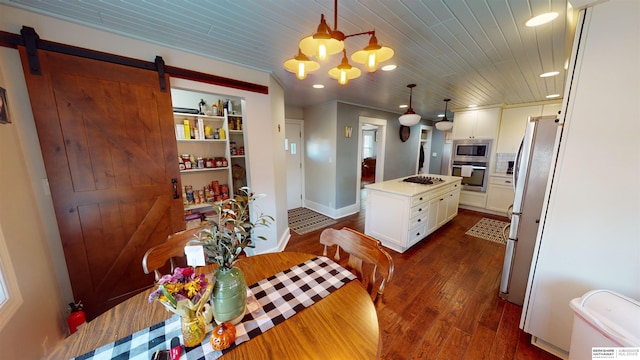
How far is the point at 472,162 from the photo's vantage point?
4465 millimetres

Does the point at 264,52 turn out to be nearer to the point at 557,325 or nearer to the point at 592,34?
the point at 592,34

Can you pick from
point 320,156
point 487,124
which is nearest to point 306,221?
point 320,156

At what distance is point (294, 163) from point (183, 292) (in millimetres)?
3863

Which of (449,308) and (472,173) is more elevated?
(472,173)

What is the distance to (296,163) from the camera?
4539mm

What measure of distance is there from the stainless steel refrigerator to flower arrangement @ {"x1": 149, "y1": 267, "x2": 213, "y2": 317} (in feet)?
7.79

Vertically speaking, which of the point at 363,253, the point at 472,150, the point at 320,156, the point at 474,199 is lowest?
the point at 474,199

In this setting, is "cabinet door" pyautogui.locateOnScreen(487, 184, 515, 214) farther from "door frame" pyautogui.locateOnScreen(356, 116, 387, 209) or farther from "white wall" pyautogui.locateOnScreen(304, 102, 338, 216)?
"white wall" pyautogui.locateOnScreen(304, 102, 338, 216)

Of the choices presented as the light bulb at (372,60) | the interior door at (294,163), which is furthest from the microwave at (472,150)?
the light bulb at (372,60)

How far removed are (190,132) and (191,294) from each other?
2.25 m

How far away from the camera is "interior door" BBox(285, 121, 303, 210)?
4.37 meters

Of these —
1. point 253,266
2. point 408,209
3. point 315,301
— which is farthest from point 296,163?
point 315,301

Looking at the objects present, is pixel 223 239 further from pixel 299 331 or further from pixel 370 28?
pixel 370 28

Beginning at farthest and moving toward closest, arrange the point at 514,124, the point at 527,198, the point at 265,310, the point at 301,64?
1. the point at 514,124
2. the point at 527,198
3. the point at 301,64
4. the point at 265,310
